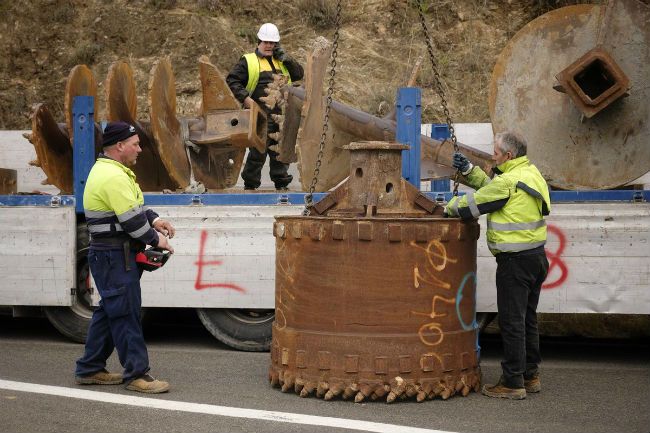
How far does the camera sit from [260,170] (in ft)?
35.2

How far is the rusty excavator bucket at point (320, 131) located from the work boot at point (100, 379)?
2.81 m

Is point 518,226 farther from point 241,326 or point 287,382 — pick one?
point 241,326

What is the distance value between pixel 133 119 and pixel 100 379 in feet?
11.8

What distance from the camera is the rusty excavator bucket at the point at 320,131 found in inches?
364

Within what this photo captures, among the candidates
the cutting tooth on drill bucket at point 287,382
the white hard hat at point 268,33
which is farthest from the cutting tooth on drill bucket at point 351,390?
the white hard hat at point 268,33

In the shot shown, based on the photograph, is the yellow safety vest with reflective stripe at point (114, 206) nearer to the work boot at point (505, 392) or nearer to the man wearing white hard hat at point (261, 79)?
the work boot at point (505, 392)

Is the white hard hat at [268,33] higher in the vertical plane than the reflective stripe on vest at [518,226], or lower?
higher

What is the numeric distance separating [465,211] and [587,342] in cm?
383

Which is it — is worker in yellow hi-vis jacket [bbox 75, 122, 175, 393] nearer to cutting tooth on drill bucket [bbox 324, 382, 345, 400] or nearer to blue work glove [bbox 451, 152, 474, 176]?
cutting tooth on drill bucket [bbox 324, 382, 345, 400]

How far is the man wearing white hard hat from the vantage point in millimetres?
10414

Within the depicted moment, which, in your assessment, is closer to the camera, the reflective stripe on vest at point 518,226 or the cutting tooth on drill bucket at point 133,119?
the reflective stripe on vest at point 518,226

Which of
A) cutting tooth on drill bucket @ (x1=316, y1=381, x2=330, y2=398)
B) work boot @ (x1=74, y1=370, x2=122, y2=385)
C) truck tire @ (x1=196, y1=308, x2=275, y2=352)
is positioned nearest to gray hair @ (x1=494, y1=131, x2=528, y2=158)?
cutting tooth on drill bucket @ (x1=316, y1=381, x2=330, y2=398)

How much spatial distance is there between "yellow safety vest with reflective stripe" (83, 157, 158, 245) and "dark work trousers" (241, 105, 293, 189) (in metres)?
3.34

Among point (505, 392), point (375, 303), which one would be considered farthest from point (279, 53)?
point (505, 392)
